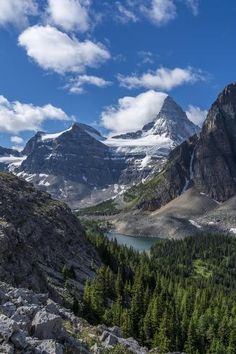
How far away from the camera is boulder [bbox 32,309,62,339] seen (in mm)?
34125

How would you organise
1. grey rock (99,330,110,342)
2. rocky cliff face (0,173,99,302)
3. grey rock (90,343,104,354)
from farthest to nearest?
rocky cliff face (0,173,99,302)
grey rock (99,330,110,342)
grey rock (90,343,104,354)

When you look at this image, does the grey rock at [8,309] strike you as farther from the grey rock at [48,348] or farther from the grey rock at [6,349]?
the grey rock at [6,349]

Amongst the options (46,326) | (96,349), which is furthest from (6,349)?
(96,349)

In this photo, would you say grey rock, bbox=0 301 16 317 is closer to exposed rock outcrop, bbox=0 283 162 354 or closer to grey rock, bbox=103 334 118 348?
exposed rock outcrop, bbox=0 283 162 354

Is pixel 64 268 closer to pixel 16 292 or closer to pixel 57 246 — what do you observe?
pixel 57 246

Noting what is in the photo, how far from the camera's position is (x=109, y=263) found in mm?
146750

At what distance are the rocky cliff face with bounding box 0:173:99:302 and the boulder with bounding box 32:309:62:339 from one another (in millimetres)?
37217

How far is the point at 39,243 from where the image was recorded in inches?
4582

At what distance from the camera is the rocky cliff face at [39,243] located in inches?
3204

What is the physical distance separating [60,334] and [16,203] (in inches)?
3642

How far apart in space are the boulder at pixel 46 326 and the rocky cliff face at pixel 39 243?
37.2 metres

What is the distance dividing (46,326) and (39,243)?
83.2 m

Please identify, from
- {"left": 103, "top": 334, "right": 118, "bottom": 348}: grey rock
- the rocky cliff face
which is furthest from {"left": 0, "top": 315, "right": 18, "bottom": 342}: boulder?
the rocky cliff face

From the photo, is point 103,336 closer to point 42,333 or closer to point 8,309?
point 8,309
